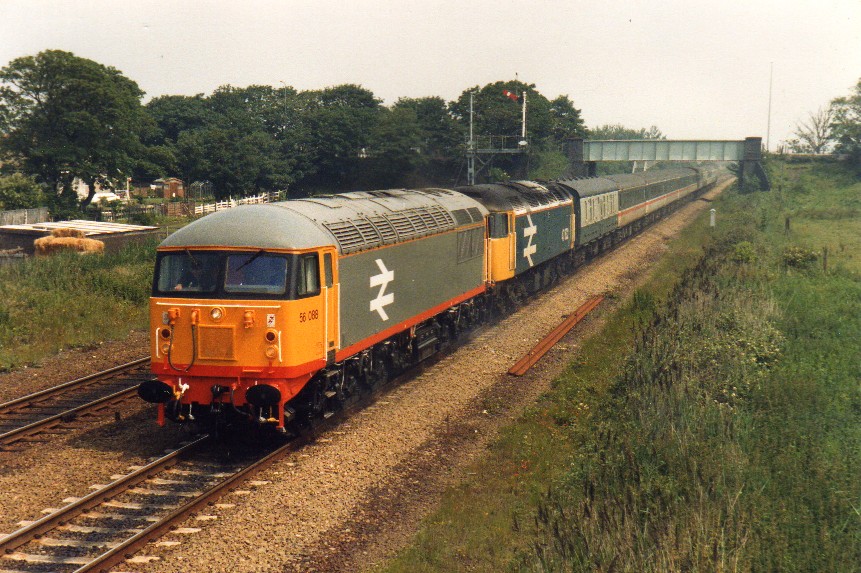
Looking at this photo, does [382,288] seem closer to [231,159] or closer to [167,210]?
[231,159]

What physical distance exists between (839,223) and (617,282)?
25219mm

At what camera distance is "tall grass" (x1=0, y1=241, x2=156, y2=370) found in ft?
70.0

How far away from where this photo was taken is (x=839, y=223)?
5044cm

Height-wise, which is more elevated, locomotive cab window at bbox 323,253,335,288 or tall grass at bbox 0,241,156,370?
locomotive cab window at bbox 323,253,335,288

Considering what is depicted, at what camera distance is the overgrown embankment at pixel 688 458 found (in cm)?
866

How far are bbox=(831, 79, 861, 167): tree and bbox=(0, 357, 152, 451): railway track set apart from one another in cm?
7331

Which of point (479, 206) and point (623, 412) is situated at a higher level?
point (479, 206)

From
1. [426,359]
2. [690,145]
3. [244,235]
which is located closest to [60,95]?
[426,359]

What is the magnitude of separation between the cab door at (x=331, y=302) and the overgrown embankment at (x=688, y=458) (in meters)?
3.30

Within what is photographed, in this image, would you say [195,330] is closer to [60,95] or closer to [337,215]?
[337,215]

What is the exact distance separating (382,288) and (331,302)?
226cm

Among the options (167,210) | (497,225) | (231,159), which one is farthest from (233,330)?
(167,210)

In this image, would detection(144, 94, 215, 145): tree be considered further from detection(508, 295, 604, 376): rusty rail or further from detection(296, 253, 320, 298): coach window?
detection(296, 253, 320, 298): coach window

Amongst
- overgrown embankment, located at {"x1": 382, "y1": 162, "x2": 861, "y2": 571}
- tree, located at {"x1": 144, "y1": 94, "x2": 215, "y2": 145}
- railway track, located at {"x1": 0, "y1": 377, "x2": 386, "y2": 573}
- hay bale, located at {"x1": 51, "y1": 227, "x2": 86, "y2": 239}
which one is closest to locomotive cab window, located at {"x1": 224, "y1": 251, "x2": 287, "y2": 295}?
railway track, located at {"x1": 0, "y1": 377, "x2": 386, "y2": 573}
